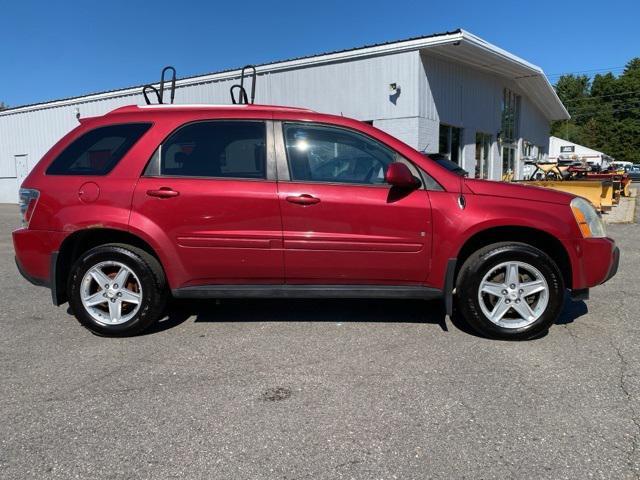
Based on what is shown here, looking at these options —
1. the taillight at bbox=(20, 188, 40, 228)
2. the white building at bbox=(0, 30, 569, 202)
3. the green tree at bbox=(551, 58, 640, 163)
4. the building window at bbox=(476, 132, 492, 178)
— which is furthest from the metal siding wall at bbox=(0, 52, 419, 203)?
the green tree at bbox=(551, 58, 640, 163)

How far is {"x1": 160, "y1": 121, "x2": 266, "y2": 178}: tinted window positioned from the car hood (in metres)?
1.68

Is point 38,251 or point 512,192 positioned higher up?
point 512,192

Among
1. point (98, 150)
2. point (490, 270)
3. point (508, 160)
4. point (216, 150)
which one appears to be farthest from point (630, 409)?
point (508, 160)

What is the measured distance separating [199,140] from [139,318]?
1.53 metres

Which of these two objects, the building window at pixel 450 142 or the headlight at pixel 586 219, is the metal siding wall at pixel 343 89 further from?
the headlight at pixel 586 219

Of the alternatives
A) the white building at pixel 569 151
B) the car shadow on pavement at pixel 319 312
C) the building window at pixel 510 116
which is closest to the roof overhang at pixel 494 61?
the building window at pixel 510 116

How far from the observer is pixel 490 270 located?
3.87 metres

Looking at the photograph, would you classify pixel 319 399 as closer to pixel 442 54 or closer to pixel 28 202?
pixel 28 202

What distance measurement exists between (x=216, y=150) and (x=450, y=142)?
12.2 meters

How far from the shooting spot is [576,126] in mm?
91500

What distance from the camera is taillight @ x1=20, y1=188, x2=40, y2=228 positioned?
13.2ft

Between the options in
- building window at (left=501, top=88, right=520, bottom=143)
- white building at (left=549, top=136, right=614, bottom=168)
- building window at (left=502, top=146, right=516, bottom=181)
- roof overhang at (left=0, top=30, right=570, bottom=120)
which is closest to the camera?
roof overhang at (left=0, top=30, right=570, bottom=120)

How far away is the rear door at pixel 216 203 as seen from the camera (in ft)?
12.7

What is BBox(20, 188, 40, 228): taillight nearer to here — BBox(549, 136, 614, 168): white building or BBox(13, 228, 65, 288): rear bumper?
BBox(13, 228, 65, 288): rear bumper
